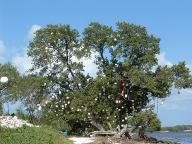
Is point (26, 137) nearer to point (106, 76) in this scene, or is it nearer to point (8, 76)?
point (106, 76)

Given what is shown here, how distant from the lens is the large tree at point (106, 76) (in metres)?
41.9

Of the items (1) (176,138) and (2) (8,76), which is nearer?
(2) (8,76)

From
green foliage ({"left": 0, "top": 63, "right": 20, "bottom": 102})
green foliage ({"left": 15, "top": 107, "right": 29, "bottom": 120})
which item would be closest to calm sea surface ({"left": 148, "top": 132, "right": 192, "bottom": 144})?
green foliage ({"left": 0, "top": 63, "right": 20, "bottom": 102})

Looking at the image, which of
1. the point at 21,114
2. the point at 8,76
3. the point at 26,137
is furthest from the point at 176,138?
the point at 26,137

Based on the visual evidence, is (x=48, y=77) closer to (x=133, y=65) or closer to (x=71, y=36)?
(x=71, y=36)

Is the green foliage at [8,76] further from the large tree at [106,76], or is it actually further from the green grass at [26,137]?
the green grass at [26,137]

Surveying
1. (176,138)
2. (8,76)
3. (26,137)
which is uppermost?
(8,76)

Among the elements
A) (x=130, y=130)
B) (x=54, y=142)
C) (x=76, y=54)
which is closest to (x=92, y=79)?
(x=76, y=54)

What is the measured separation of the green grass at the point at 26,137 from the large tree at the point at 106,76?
12.4m

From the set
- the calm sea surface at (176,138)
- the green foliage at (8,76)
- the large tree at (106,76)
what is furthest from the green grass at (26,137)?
the calm sea surface at (176,138)

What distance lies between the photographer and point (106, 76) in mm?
42656

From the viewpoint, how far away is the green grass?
83.5 feet

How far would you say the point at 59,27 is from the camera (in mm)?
44219

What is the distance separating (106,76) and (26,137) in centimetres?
1694
